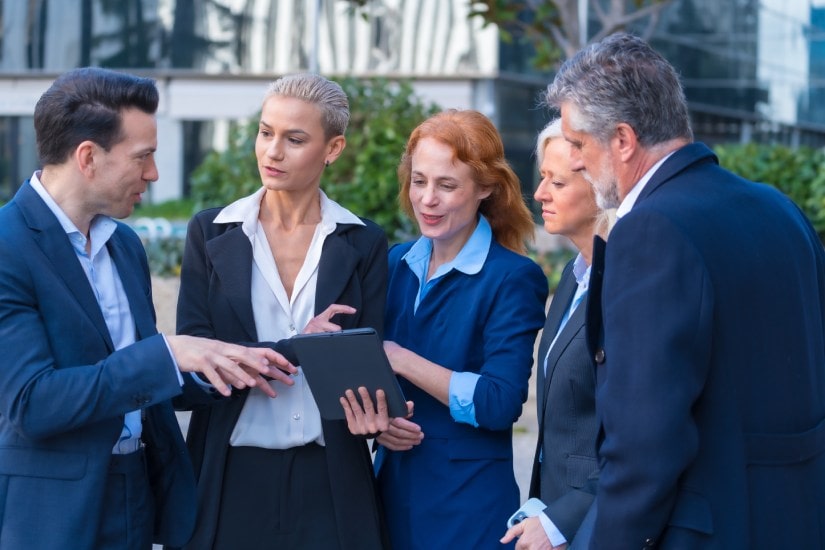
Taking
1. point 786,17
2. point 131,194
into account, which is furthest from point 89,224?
point 786,17

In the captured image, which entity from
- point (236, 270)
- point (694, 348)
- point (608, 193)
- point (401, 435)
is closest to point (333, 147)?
point (236, 270)

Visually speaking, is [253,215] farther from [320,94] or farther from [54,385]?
[54,385]

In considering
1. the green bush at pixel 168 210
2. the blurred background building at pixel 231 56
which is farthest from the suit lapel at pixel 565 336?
the green bush at pixel 168 210

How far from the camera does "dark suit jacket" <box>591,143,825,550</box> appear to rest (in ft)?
7.15

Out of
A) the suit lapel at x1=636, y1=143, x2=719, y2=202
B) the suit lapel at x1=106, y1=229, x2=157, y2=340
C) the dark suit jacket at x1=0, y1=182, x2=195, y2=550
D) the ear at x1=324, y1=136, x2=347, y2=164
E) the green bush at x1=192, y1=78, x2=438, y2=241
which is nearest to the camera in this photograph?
the suit lapel at x1=636, y1=143, x2=719, y2=202

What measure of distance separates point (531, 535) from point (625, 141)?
3.44 feet

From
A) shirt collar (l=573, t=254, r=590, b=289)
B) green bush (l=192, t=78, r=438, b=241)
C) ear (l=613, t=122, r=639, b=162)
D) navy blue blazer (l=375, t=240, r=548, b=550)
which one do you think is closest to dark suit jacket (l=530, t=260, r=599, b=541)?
shirt collar (l=573, t=254, r=590, b=289)

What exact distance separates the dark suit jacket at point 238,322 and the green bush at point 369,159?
4.78 metres

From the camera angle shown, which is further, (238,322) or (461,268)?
(461,268)

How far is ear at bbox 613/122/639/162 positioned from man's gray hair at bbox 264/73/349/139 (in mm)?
1179

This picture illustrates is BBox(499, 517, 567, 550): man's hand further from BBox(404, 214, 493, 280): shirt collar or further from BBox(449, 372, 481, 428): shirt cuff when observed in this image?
BBox(404, 214, 493, 280): shirt collar

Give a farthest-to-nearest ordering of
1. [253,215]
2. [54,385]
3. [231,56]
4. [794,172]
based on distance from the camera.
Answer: [231,56] → [794,172] → [253,215] → [54,385]

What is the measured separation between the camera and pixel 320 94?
3.33 m

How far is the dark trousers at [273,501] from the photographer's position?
322 centimetres
